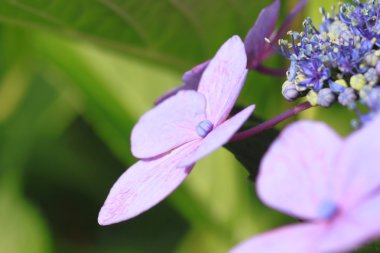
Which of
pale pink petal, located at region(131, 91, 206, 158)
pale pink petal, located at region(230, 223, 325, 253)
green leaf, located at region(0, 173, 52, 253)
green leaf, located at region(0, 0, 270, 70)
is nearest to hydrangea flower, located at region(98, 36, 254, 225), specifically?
pale pink petal, located at region(131, 91, 206, 158)

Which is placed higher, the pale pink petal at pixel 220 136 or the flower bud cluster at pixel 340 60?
the pale pink petal at pixel 220 136

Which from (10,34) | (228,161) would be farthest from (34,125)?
(228,161)

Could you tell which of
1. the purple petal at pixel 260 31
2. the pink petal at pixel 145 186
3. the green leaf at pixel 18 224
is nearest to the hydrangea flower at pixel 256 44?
the purple petal at pixel 260 31

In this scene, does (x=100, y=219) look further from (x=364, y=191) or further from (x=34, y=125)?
(x=34, y=125)

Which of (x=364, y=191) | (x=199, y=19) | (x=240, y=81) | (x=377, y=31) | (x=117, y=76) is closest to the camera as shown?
(x=364, y=191)

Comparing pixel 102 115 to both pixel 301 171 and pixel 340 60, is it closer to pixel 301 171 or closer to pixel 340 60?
pixel 340 60

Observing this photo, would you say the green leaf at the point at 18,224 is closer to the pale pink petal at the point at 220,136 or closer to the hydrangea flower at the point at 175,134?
the hydrangea flower at the point at 175,134
